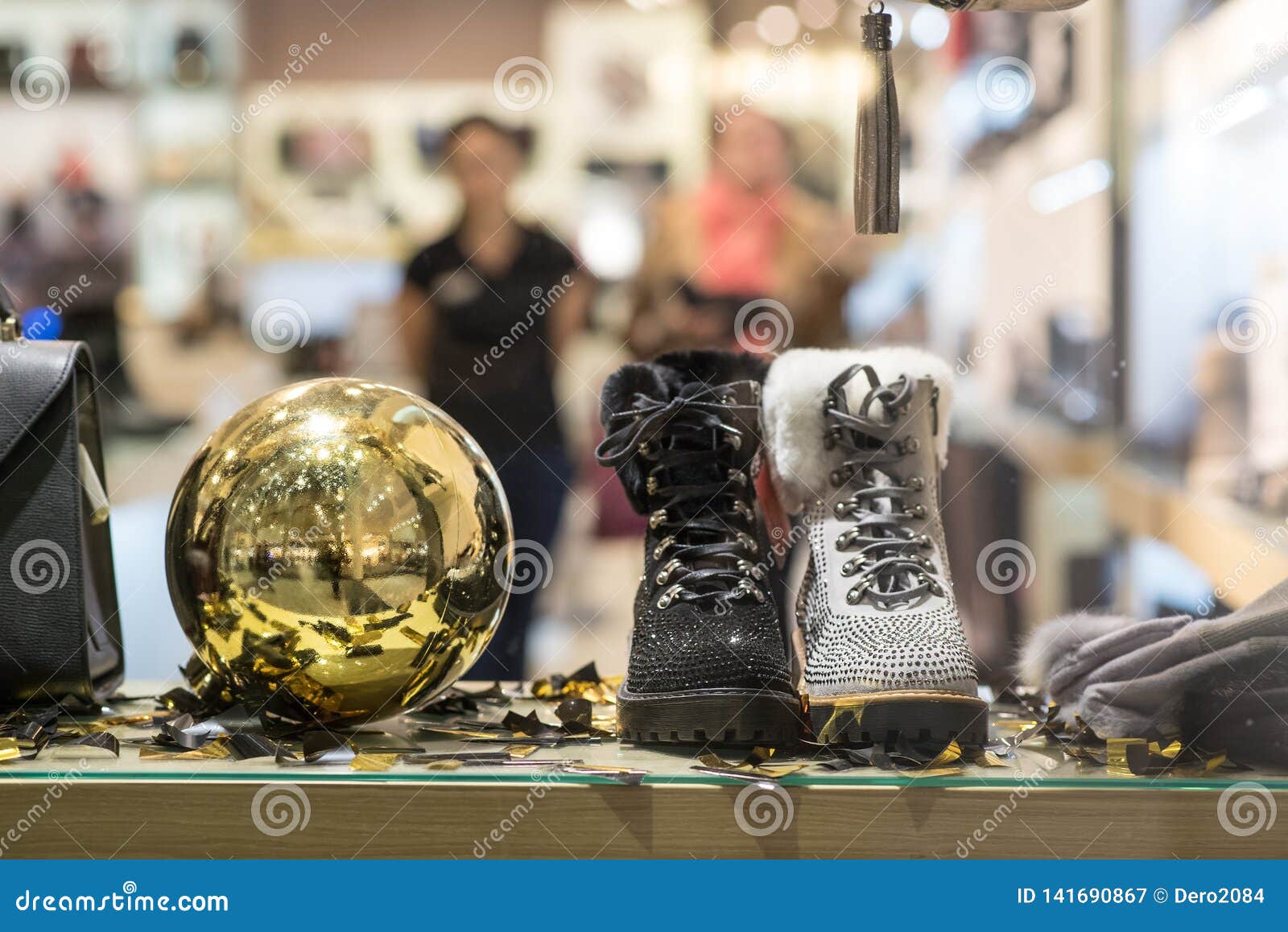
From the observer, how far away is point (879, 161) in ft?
2.88

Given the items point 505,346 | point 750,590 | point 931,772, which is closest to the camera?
point 931,772

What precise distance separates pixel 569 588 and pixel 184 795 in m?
0.75

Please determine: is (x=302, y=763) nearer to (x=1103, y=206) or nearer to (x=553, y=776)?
(x=553, y=776)

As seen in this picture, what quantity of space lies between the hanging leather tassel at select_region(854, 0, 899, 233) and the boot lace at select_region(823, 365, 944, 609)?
0.11 meters

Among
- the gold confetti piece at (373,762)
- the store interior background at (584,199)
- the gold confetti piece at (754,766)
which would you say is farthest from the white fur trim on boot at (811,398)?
the store interior background at (584,199)

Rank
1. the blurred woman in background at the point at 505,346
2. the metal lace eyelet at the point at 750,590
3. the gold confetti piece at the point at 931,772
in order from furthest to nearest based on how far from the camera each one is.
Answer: the blurred woman in background at the point at 505,346
the metal lace eyelet at the point at 750,590
the gold confetti piece at the point at 931,772

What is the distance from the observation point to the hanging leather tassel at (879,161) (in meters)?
0.88

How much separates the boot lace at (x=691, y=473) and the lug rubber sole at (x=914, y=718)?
14 centimetres

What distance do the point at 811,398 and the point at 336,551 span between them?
0.36m

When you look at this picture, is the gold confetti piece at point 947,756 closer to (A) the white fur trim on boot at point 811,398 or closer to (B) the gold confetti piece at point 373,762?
(A) the white fur trim on boot at point 811,398

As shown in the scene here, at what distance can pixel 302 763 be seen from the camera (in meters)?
0.76

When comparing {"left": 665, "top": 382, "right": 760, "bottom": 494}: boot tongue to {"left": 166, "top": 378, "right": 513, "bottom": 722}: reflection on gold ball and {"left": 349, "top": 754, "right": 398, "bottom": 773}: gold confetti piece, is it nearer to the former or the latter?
{"left": 166, "top": 378, "right": 513, "bottom": 722}: reflection on gold ball

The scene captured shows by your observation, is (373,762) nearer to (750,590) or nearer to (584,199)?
(750,590)

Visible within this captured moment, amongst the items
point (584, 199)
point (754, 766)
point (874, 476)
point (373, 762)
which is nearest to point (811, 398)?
point (874, 476)
